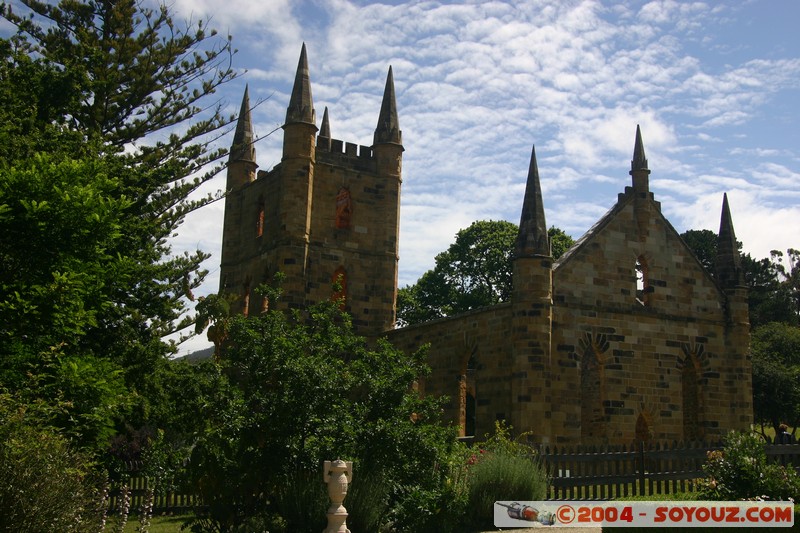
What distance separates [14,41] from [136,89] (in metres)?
3.62

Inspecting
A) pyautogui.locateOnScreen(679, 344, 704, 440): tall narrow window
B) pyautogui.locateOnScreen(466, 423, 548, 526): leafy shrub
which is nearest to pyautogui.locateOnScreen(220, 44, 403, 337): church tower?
pyautogui.locateOnScreen(679, 344, 704, 440): tall narrow window

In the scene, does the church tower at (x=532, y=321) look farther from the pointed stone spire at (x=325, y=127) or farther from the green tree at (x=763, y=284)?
the green tree at (x=763, y=284)

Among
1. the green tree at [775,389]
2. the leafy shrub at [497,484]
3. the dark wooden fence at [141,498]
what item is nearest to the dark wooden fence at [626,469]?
the leafy shrub at [497,484]

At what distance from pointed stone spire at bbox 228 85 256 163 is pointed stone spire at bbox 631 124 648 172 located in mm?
16795

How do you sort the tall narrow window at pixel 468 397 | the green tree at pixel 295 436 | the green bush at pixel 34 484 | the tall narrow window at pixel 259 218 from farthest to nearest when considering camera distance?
the tall narrow window at pixel 259 218
the tall narrow window at pixel 468 397
the green tree at pixel 295 436
the green bush at pixel 34 484

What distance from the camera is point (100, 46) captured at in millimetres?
26594

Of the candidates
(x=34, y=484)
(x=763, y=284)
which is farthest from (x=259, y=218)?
(x=763, y=284)

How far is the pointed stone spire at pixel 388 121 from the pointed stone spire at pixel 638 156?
9.89 metres

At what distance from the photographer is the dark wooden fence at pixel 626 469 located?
736 inches

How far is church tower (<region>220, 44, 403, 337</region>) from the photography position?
1238 inches

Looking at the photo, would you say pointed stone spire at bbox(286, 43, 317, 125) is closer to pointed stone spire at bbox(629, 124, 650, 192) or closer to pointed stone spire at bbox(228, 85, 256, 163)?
pointed stone spire at bbox(228, 85, 256, 163)

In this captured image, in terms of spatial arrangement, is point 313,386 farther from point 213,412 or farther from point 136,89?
point 136,89

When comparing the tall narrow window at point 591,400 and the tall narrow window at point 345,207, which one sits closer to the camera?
the tall narrow window at point 591,400

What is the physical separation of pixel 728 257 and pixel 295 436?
19604 millimetres
